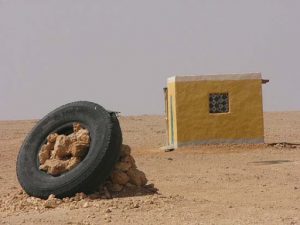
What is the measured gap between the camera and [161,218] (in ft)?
21.3

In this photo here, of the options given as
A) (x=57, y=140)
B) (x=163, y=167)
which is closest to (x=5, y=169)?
(x=163, y=167)

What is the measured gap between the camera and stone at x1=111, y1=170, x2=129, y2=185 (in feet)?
27.2

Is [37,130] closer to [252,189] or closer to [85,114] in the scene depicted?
[85,114]

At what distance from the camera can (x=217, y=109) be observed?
19.4 m

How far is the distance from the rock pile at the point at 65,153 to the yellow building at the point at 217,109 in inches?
422

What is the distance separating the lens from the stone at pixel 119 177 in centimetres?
828

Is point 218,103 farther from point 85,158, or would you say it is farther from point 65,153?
point 85,158

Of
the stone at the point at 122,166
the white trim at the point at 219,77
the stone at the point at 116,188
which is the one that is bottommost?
the stone at the point at 116,188

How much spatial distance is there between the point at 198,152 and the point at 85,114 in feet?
31.1

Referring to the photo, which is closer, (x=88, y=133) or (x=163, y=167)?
(x=88, y=133)

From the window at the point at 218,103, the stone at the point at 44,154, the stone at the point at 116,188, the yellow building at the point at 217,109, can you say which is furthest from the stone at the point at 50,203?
the window at the point at 218,103

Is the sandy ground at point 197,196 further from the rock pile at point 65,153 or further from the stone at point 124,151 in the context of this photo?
the stone at point 124,151

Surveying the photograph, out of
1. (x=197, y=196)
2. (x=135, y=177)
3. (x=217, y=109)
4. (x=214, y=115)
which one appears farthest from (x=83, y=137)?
(x=217, y=109)

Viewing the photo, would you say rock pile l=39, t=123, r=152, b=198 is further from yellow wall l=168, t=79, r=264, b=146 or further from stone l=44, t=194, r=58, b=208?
yellow wall l=168, t=79, r=264, b=146
